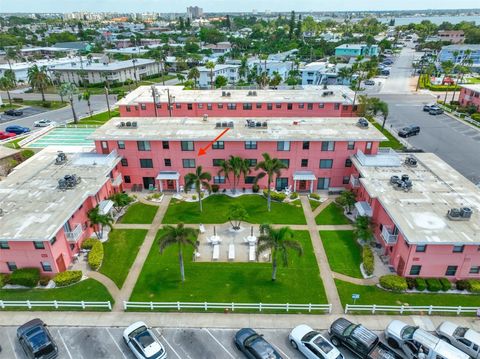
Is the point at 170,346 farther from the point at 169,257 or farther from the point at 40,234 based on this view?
the point at 40,234

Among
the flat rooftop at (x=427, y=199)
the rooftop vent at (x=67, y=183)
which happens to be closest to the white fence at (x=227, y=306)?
the flat rooftop at (x=427, y=199)

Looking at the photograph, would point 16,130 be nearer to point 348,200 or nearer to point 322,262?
point 348,200

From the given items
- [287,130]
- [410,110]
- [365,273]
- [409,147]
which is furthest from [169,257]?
[410,110]

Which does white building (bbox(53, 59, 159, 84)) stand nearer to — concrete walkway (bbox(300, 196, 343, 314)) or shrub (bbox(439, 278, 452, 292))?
concrete walkway (bbox(300, 196, 343, 314))

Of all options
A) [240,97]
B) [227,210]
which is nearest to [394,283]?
[227,210]

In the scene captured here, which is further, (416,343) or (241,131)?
(241,131)

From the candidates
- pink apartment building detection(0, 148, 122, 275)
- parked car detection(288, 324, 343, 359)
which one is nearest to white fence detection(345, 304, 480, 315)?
→ parked car detection(288, 324, 343, 359)
